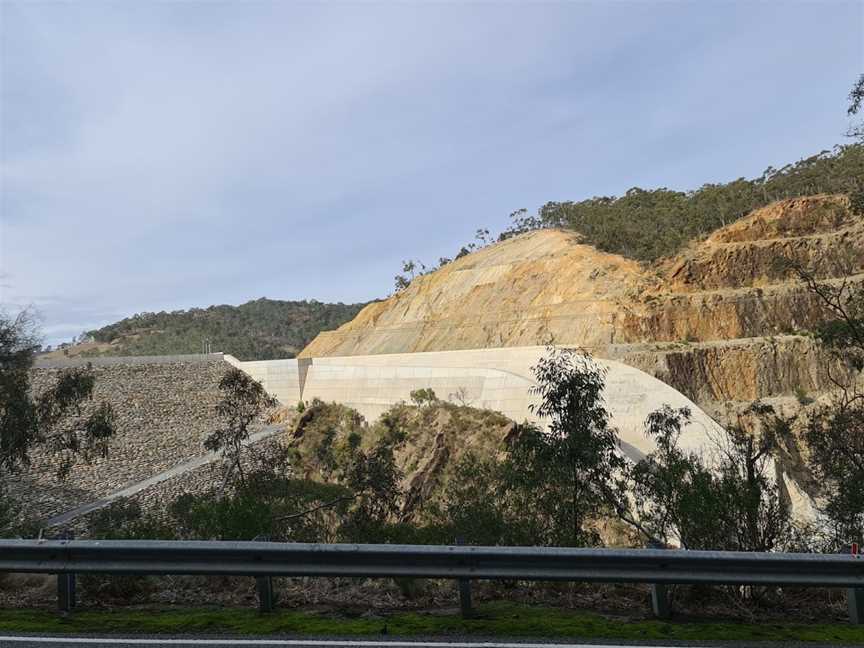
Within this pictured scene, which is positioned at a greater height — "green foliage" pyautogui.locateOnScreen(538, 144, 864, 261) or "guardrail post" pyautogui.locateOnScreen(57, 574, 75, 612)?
"green foliage" pyautogui.locateOnScreen(538, 144, 864, 261)

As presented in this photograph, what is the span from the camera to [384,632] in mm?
4957

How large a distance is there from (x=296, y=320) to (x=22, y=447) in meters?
117

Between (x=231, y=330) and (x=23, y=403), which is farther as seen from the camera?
(x=231, y=330)

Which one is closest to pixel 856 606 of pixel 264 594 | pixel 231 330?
pixel 264 594

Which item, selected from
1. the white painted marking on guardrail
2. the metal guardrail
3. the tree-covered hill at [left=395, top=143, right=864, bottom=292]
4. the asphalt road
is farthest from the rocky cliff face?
the white painted marking on guardrail

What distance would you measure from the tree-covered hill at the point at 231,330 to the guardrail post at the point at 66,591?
9029cm

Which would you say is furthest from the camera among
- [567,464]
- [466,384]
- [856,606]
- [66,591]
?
[466,384]

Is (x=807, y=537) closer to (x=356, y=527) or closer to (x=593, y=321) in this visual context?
(x=356, y=527)

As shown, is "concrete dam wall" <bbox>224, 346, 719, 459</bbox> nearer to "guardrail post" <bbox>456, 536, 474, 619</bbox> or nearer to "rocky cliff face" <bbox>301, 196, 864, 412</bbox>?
"rocky cliff face" <bbox>301, 196, 864, 412</bbox>

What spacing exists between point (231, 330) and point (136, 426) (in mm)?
72844

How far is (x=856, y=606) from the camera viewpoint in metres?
5.13

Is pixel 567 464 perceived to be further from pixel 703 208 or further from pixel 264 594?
pixel 703 208

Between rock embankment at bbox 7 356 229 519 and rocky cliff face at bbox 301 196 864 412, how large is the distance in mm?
16160

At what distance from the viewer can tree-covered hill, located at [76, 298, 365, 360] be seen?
99062 mm
